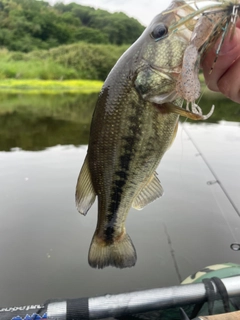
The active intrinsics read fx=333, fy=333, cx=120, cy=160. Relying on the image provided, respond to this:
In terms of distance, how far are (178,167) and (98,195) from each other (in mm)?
5123

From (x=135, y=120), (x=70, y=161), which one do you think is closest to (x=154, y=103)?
(x=135, y=120)

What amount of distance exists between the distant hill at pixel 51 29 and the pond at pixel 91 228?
115 feet

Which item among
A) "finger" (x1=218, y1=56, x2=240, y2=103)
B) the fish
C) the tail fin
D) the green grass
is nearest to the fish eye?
the fish

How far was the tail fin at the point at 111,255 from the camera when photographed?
67.3 inches

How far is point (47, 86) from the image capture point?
93.5ft

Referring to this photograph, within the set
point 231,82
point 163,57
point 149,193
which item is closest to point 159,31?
point 163,57

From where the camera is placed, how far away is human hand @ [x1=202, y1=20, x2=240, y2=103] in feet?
4.23

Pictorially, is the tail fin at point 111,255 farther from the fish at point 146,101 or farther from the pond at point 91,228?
the pond at point 91,228

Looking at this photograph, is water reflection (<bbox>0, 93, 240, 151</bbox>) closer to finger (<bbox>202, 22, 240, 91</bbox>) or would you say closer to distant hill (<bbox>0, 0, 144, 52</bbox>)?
finger (<bbox>202, 22, 240, 91</bbox>)

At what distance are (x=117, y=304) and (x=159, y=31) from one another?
4.29 ft

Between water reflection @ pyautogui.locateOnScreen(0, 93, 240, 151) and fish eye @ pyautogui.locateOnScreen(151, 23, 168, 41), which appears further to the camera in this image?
water reflection @ pyautogui.locateOnScreen(0, 93, 240, 151)

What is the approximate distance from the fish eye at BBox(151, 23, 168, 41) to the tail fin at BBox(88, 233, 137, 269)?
0.99 meters

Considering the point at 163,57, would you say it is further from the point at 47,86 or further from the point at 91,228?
the point at 47,86

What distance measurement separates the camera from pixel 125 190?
1560mm
